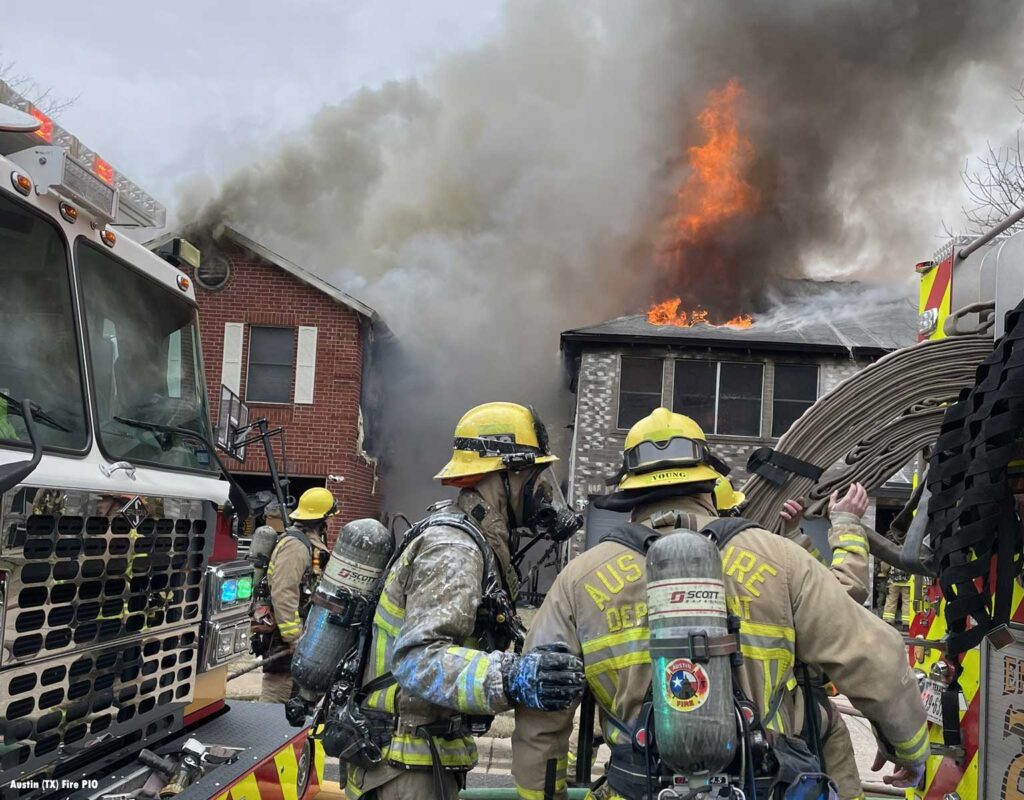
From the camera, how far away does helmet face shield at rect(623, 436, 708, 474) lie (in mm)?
2449

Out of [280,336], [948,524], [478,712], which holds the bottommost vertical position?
[478,712]

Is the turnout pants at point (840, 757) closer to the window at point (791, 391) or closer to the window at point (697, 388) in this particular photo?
the window at point (697, 388)

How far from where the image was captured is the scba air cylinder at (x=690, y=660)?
1.92m

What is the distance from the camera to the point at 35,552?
2.38 m

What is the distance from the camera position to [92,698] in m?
2.69

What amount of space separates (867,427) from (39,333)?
9.62ft

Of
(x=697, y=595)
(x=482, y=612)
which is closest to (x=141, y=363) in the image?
(x=482, y=612)

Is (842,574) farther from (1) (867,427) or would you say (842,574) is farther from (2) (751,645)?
(2) (751,645)

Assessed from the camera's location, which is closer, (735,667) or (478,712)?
(735,667)

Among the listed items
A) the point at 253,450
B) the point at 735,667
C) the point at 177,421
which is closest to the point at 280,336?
the point at 253,450

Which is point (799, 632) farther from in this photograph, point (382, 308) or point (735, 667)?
point (382, 308)

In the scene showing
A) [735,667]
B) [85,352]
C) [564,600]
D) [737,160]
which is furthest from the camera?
[737,160]

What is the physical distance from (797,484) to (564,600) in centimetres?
140

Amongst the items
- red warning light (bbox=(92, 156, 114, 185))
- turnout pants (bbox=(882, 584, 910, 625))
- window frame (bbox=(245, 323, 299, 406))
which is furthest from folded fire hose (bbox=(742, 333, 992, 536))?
window frame (bbox=(245, 323, 299, 406))
